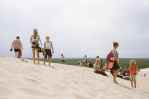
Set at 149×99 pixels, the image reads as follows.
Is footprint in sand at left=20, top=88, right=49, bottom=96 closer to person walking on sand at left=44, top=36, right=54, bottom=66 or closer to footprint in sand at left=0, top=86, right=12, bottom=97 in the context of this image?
footprint in sand at left=0, top=86, right=12, bottom=97

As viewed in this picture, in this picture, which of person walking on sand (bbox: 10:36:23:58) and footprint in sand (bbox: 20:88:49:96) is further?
person walking on sand (bbox: 10:36:23:58)

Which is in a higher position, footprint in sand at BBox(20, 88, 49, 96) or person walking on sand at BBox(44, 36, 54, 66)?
person walking on sand at BBox(44, 36, 54, 66)

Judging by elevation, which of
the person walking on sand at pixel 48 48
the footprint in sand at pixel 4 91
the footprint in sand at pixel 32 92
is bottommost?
the footprint in sand at pixel 32 92

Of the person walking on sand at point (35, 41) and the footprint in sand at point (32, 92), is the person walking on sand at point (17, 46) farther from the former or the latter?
the footprint in sand at point (32, 92)

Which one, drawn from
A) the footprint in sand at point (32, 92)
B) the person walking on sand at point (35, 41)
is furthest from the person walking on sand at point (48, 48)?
the footprint in sand at point (32, 92)

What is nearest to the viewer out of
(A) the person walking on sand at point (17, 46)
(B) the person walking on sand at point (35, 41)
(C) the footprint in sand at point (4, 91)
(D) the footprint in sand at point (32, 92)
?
(C) the footprint in sand at point (4, 91)

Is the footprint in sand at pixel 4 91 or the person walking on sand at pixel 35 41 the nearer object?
the footprint in sand at pixel 4 91

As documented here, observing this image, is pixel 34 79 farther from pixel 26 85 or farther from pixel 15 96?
pixel 15 96

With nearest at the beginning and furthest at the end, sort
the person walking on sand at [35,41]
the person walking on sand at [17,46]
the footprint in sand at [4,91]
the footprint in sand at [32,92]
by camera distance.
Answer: the footprint in sand at [4,91] → the footprint in sand at [32,92] → the person walking on sand at [35,41] → the person walking on sand at [17,46]

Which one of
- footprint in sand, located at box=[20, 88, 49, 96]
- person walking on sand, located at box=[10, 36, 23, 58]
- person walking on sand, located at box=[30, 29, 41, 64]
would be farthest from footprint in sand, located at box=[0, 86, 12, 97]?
person walking on sand, located at box=[10, 36, 23, 58]

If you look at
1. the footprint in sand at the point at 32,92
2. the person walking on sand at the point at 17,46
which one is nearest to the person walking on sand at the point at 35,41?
the person walking on sand at the point at 17,46

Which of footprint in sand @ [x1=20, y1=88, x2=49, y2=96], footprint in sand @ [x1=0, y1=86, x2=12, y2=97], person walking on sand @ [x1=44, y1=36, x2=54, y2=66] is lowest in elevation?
footprint in sand @ [x1=20, y1=88, x2=49, y2=96]

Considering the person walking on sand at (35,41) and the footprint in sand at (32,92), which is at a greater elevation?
the person walking on sand at (35,41)

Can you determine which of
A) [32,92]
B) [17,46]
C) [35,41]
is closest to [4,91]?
[32,92]
